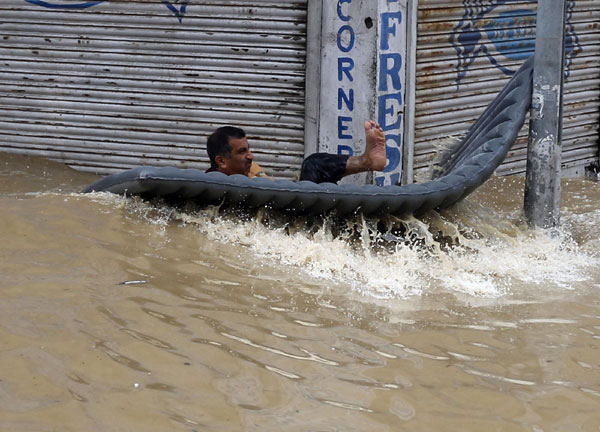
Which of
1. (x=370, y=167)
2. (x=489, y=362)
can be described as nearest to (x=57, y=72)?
(x=370, y=167)

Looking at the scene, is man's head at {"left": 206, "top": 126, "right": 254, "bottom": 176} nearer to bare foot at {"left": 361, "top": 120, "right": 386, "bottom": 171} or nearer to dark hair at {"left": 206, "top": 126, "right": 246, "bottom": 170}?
dark hair at {"left": 206, "top": 126, "right": 246, "bottom": 170}

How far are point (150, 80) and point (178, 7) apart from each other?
0.66 meters

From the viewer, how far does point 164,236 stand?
4.38 metres

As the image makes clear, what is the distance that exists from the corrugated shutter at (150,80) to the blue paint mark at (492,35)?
1.40 metres

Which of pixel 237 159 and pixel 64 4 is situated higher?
pixel 64 4

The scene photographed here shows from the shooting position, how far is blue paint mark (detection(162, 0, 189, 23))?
7.13 meters

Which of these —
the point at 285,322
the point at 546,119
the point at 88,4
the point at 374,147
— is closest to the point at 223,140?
the point at 374,147

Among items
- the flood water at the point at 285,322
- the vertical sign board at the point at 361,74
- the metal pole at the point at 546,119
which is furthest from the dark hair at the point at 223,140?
the metal pole at the point at 546,119

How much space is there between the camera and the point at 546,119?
517 centimetres

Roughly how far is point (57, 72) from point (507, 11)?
395 centimetres

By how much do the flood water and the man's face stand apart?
35.4 inches

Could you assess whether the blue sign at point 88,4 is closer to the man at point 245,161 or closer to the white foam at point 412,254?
the man at point 245,161

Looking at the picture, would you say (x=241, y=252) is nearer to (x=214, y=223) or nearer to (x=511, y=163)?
(x=214, y=223)

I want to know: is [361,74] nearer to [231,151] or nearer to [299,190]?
[231,151]
